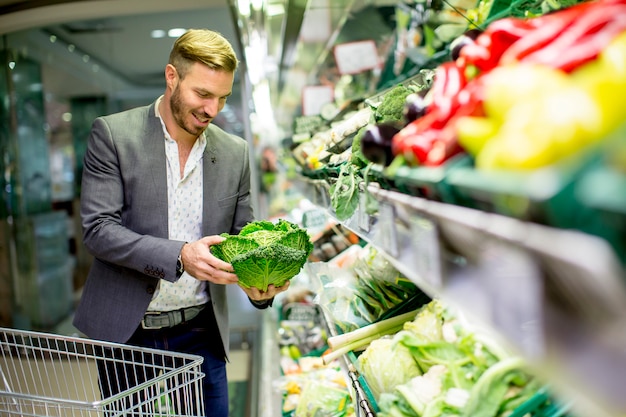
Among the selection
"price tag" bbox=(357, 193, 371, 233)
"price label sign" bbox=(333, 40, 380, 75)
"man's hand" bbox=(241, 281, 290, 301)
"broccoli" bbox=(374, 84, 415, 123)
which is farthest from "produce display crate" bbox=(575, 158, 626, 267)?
"price label sign" bbox=(333, 40, 380, 75)

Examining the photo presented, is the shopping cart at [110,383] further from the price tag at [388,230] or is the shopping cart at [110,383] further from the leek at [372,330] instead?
the price tag at [388,230]

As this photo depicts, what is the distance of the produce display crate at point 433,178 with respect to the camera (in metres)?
0.86

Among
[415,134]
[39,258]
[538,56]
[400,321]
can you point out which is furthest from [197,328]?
[39,258]

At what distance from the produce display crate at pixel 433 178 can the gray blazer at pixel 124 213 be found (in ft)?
4.33

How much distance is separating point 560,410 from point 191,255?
1.35m

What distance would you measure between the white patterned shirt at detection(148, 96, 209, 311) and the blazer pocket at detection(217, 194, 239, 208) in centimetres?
8

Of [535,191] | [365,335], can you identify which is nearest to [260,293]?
[365,335]

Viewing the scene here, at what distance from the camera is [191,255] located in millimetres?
2133

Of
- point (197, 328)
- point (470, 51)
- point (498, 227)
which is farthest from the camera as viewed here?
point (197, 328)

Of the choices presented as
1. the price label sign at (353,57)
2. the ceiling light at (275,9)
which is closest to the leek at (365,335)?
the price label sign at (353,57)

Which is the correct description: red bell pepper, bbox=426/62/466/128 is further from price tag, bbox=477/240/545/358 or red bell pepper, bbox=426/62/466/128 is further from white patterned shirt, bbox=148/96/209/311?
white patterned shirt, bbox=148/96/209/311

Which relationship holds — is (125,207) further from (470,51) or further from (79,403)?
(470,51)

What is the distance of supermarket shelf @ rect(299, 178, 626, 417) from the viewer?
0.54 meters

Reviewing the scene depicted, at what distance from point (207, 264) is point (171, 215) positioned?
1.37 ft
